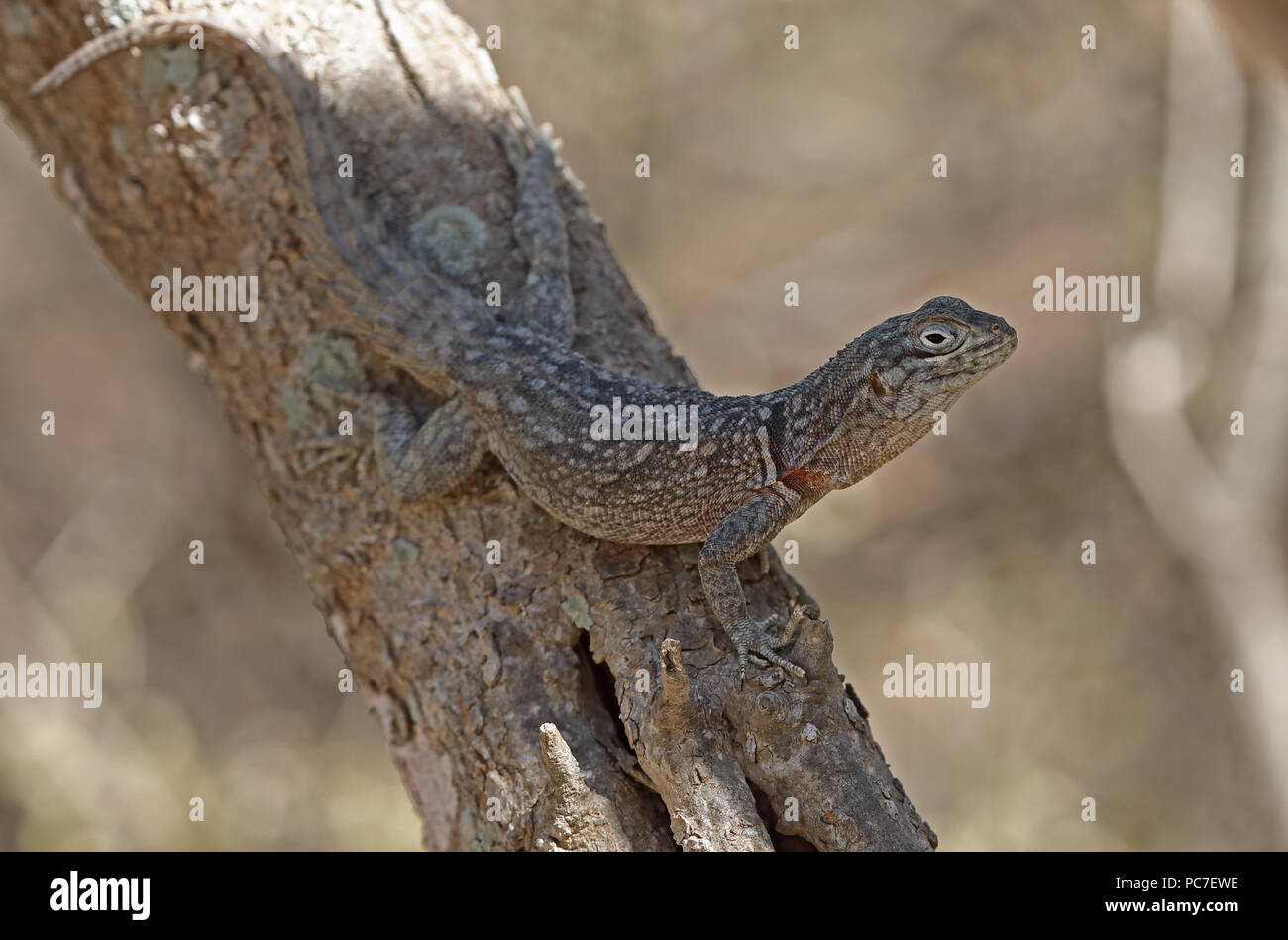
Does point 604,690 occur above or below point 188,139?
below

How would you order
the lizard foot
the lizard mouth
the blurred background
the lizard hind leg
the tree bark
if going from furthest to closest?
1. the blurred background
2. the lizard hind leg
3. the lizard mouth
4. the lizard foot
5. the tree bark

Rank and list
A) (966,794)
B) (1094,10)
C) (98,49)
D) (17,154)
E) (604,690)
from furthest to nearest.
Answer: (1094,10), (17,154), (966,794), (98,49), (604,690)

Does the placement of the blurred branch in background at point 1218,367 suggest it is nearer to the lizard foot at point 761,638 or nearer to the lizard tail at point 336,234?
the lizard foot at point 761,638

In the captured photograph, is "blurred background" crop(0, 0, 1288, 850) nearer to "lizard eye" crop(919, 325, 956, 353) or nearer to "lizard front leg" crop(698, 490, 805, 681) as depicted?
"lizard front leg" crop(698, 490, 805, 681)

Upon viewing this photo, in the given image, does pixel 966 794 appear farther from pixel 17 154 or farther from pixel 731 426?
pixel 17 154

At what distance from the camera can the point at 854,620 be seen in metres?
11.6

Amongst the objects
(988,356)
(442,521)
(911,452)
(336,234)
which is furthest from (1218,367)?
(336,234)

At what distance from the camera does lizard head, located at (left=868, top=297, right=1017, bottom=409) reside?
12.5 feet

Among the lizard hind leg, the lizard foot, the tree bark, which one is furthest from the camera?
the lizard hind leg

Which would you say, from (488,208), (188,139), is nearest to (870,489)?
(488,208)

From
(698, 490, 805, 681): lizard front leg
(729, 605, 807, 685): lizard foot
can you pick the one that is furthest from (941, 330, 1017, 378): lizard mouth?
(729, 605, 807, 685): lizard foot

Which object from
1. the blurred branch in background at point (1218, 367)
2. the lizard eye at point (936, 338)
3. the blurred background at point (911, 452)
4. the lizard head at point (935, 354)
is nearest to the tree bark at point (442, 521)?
the lizard head at point (935, 354)

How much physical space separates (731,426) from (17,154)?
34.1ft

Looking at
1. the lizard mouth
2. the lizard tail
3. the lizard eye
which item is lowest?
the lizard mouth
